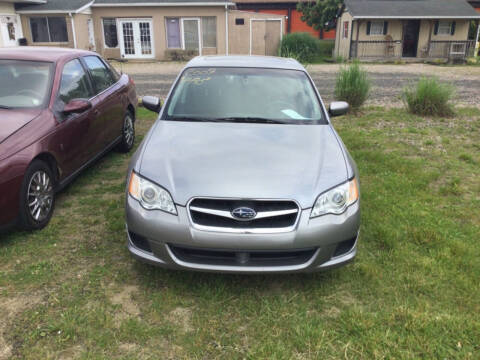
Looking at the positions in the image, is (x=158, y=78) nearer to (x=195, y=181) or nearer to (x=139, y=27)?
(x=139, y=27)

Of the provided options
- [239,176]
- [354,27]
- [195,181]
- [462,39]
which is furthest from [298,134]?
[462,39]

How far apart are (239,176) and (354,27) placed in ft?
87.9

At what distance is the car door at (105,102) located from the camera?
17.5 ft

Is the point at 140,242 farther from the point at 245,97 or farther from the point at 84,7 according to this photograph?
the point at 84,7

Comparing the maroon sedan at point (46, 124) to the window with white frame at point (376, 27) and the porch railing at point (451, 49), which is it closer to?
the window with white frame at point (376, 27)

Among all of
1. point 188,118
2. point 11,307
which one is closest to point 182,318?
point 11,307

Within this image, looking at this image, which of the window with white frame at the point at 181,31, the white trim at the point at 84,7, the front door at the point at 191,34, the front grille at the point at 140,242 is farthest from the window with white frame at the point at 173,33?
the front grille at the point at 140,242

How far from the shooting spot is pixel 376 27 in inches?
1075

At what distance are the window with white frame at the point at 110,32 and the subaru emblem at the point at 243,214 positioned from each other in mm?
25334

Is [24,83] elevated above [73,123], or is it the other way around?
[24,83]

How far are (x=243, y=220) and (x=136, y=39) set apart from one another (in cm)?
2481

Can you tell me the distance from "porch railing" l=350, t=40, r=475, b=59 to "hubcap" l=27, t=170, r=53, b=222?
25.7 metres

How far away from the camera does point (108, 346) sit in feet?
8.42

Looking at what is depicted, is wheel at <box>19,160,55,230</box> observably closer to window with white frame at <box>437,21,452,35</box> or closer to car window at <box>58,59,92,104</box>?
car window at <box>58,59,92,104</box>
